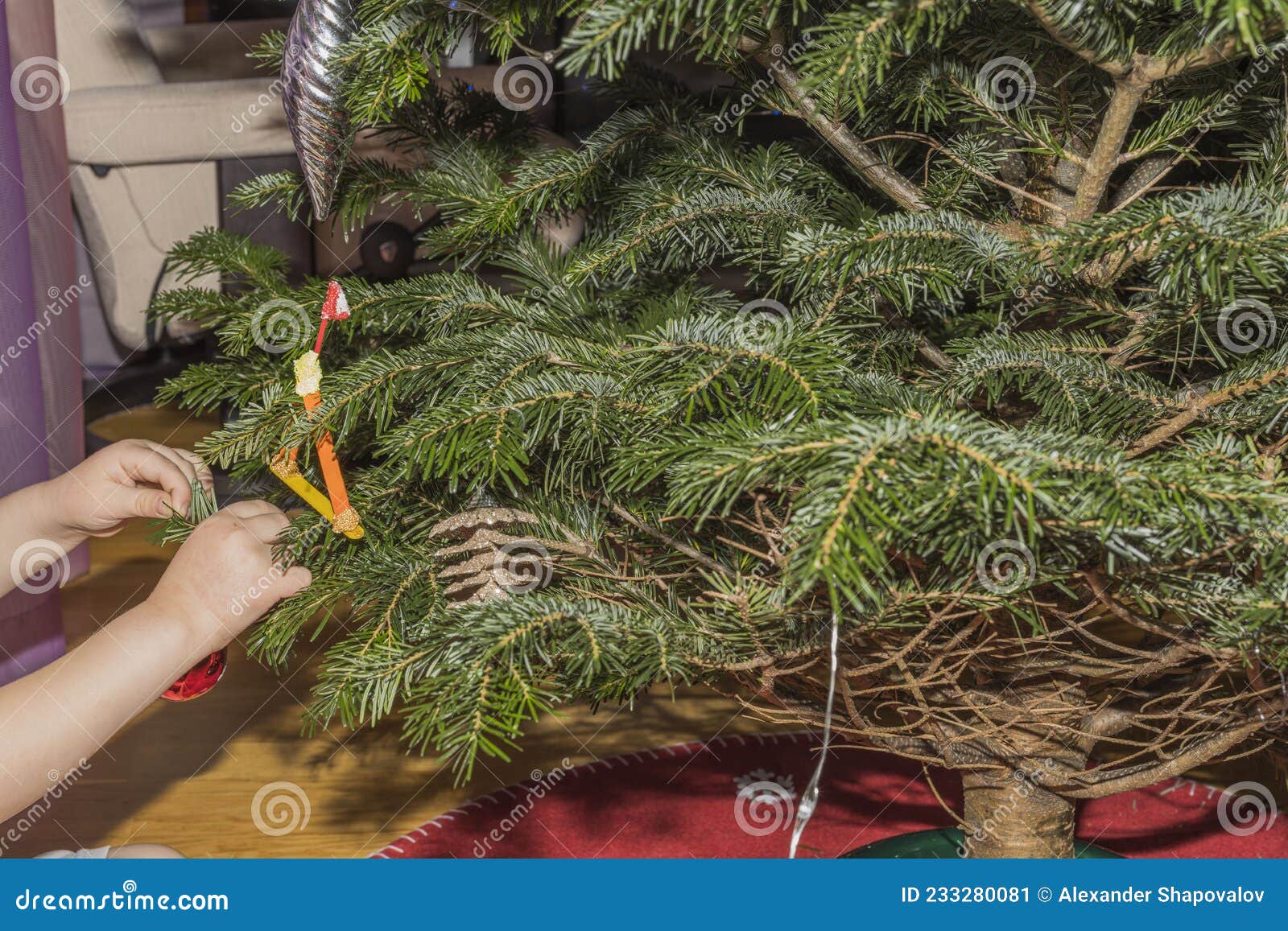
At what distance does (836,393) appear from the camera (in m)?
0.43

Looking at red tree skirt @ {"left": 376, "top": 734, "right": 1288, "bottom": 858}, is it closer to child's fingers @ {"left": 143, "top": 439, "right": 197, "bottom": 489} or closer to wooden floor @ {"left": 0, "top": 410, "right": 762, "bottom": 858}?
wooden floor @ {"left": 0, "top": 410, "right": 762, "bottom": 858}

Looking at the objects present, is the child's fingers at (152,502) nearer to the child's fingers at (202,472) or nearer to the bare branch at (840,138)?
the child's fingers at (202,472)

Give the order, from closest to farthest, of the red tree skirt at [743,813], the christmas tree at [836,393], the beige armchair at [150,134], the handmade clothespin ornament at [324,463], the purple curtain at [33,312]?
the christmas tree at [836,393], the handmade clothespin ornament at [324,463], the red tree skirt at [743,813], the purple curtain at [33,312], the beige armchair at [150,134]

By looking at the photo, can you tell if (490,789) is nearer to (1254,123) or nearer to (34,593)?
(34,593)

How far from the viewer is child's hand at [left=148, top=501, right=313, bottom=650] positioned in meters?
0.57

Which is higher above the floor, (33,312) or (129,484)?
(129,484)

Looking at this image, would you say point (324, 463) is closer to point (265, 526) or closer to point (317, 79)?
point (265, 526)

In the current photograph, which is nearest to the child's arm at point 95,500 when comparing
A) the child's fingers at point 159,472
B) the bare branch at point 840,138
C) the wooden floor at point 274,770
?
the child's fingers at point 159,472

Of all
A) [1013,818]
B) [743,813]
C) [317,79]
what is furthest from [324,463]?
[743,813]

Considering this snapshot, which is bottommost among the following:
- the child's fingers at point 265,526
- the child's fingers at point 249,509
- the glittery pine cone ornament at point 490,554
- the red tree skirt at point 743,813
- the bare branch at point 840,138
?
the red tree skirt at point 743,813

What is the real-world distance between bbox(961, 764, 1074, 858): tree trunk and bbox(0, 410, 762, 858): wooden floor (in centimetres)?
31

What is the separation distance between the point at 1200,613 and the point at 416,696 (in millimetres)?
310

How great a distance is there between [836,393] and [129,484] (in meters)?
0.47

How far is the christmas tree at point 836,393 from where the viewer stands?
392 millimetres
